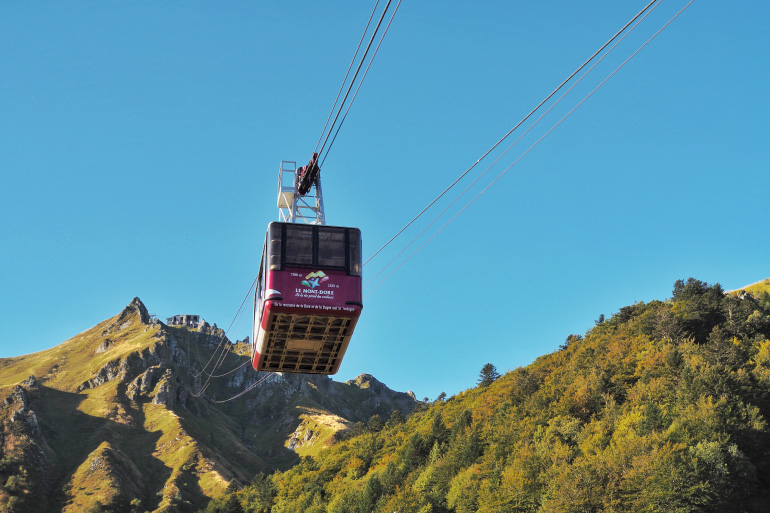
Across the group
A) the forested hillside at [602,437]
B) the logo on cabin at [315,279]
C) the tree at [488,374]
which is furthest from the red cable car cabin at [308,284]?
the tree at [488,374]

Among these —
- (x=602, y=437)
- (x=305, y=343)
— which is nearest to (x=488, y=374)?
(x=602, y=437)

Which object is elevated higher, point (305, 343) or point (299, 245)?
point (299, 245)

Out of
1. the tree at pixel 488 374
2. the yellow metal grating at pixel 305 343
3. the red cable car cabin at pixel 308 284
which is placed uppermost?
the tree at pixel 488 374

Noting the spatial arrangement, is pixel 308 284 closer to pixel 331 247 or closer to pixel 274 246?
pixel 331 247

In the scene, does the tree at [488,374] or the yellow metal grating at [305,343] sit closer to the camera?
the yellow metal grating at [305,343]

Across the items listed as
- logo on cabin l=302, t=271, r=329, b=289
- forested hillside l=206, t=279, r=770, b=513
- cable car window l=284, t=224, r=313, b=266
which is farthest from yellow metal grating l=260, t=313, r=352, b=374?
forested hillside l=206, t=279, r=770, b=513

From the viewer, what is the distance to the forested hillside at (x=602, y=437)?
81.9m

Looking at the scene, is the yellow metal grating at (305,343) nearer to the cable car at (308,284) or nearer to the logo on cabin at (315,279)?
the cable car at (308,284)

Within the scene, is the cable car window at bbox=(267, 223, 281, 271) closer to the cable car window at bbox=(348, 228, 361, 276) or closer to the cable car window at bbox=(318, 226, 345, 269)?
the cable car window at bbox=(318, 226, 345, 269)

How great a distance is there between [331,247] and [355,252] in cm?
125

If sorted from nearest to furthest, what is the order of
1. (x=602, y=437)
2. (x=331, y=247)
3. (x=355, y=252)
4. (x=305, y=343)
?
(x=331, y=247) < (x=355, y=252) < (x=305, y=343) < (x=602, y=437)

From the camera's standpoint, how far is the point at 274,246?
3766 cm

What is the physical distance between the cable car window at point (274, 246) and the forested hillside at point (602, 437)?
5844cm

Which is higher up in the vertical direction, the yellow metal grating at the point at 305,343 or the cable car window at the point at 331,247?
the cable car window at the point at 331,247
